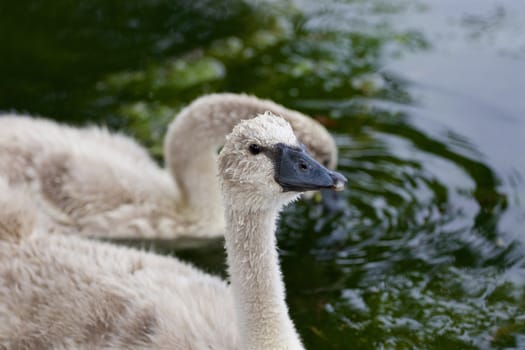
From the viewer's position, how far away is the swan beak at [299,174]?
434cm

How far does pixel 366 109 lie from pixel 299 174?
377 centimetres

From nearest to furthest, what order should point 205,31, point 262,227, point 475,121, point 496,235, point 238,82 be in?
point 262,227
point 496,235
point 475,121
point 238,82
point 205,31

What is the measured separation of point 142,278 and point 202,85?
367 centimetres

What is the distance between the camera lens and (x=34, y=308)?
491cm

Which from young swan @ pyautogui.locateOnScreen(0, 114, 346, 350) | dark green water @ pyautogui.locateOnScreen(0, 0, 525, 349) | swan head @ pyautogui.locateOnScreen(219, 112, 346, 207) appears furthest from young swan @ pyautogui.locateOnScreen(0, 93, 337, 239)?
swan head @ pyautogui.locateOnScreen(219, 112, 346, 207)

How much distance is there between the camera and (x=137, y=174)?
680cm

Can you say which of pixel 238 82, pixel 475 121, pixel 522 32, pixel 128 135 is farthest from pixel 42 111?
pixel 522 32

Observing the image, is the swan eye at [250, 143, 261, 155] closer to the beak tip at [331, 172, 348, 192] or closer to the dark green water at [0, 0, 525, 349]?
the beak tip at [331, 172, 348, 192]

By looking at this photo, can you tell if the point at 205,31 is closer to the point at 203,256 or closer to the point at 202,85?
the point at 202,85

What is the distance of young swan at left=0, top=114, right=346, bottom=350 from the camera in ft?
14.4

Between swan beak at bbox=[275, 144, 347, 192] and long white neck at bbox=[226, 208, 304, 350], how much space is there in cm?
20

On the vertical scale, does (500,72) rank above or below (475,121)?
above

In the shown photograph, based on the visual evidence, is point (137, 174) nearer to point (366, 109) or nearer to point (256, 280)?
point (366, 109)

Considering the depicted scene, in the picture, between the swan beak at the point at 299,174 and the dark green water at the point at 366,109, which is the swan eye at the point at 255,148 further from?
the dark green water at the point at 366,109
